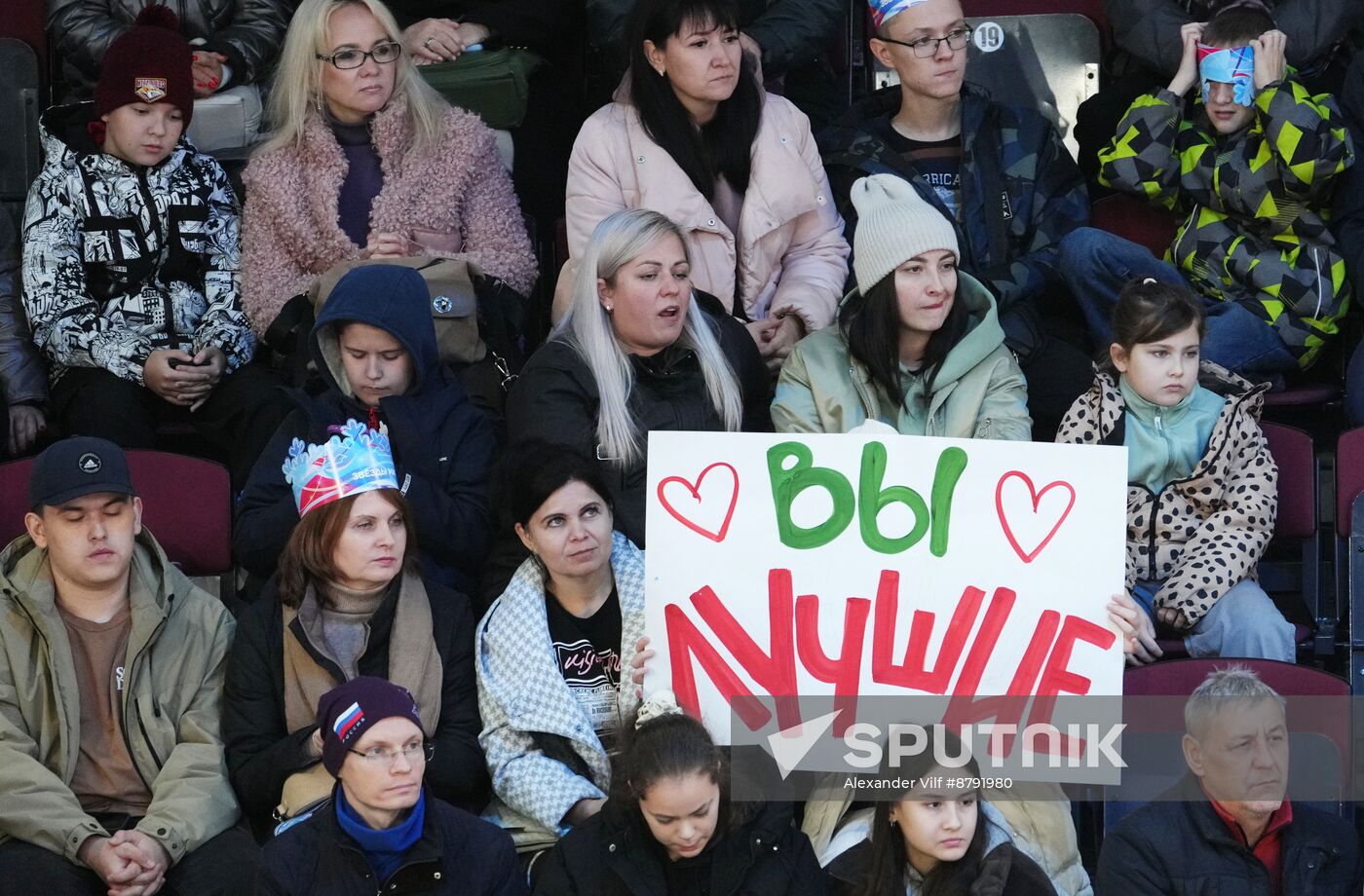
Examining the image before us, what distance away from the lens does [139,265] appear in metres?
5.77

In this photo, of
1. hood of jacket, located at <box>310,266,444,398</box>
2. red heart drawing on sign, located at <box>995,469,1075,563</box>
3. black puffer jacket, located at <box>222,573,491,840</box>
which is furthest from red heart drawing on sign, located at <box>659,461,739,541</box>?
hood of jacket, located at <box>310,266,444,398</box>

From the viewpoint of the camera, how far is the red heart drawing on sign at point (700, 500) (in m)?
4.21

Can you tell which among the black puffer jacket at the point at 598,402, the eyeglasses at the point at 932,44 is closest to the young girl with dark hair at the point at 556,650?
the black puffer jacket at the point at 598,402

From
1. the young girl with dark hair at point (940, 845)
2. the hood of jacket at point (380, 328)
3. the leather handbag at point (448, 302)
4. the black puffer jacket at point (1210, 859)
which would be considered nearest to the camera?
the young girl with dark hair at point (940, 845)

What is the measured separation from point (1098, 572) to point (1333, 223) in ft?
7.27

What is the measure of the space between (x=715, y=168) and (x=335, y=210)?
3.62 ft

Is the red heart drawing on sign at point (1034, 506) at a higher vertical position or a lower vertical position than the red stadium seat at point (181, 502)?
higher

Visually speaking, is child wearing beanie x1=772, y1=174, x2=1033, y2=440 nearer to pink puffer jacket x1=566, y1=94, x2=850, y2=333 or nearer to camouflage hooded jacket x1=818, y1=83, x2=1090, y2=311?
pink puffer jacket x1=566, y1=94, x2=850, y2=333

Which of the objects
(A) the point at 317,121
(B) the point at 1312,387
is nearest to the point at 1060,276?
(B) the point at 1312,387

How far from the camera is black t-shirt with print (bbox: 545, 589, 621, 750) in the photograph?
4477 millimetres

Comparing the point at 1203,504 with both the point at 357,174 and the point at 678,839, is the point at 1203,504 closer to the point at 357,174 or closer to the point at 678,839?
the point at 678,839

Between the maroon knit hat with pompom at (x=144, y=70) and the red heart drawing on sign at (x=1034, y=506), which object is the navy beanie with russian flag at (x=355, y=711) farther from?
the maroon knit hat with pompom at (x=144, y=70)

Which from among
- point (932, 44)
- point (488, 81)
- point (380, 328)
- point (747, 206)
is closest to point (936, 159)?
point (932, 44)

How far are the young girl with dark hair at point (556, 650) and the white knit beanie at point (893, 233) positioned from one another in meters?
0.96
